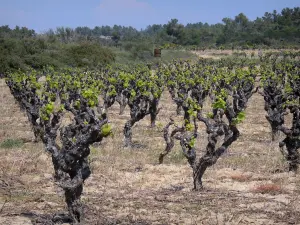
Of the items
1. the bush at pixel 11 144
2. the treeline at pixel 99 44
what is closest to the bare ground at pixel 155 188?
the bush at pixel 11 144

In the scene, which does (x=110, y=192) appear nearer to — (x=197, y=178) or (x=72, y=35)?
(x=197, y=178)

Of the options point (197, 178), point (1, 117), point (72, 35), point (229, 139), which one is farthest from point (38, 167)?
point (72, 35)

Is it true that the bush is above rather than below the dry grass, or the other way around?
above

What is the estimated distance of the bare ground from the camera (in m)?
8.22

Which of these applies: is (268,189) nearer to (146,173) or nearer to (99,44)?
(146,173)

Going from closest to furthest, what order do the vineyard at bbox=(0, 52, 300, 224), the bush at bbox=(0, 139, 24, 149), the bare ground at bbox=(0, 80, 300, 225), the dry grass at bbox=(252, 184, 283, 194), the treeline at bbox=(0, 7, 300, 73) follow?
the vineyard at bbox=(0, 52, 300, 224) → the bare ground at bbox=(0, 80, 300, 225) → the dry grass at bbox=(252, 184, 283, 194) → the bush at bbox=(0, 139, 24, 149) → the treeline at bbox=(0, 7, 300, 73)

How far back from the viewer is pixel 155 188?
414 inches

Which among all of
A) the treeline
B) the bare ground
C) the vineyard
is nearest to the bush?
the vineyard

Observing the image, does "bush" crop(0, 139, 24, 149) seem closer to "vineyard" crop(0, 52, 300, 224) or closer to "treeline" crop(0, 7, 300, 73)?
"vineyard" crop(0, 52, 300, 224)

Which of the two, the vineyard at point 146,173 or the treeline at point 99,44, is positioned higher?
the treeline at point 99,44

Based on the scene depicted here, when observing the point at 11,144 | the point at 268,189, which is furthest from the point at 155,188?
the point at 11,144

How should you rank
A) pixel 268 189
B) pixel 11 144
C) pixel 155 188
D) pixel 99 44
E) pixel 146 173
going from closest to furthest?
pixel 268 189
pixel 155 188
pixel 146 173
pixel 11 144
pixel 99 44

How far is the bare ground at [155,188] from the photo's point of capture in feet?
27.0

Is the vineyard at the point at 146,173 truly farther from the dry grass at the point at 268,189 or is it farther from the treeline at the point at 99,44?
the treeline at the point at 99,44
